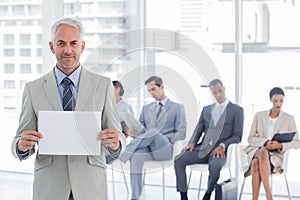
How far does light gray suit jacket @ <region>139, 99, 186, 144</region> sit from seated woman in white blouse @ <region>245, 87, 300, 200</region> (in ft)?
5.12

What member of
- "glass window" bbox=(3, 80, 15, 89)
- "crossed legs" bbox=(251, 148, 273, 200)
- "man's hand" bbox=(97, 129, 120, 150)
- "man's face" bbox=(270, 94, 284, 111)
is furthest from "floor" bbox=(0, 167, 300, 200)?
"man's hand" bbox=(97, 129, 120, 150)

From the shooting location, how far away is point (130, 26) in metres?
6.39

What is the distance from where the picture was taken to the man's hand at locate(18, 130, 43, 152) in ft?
6.28

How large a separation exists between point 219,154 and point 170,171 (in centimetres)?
81

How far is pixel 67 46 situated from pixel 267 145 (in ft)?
11.5

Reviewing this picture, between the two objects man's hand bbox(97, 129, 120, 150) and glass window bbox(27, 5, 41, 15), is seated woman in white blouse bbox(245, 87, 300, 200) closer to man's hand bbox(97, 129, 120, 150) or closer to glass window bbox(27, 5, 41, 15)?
glass window bbox(27, 5, 41, 15)

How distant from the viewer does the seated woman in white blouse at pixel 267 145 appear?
16.7ft

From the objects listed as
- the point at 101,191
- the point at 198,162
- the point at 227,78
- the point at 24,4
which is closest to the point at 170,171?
the point at 198,162

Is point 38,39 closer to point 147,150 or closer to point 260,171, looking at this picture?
point 260,171

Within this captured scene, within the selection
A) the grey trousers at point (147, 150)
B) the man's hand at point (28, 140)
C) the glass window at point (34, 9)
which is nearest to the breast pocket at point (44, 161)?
the man's hand at point (28, 140)

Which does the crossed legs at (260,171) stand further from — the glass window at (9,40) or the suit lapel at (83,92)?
the suit lapel at (83,92)

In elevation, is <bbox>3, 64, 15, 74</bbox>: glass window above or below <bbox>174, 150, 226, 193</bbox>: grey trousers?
above

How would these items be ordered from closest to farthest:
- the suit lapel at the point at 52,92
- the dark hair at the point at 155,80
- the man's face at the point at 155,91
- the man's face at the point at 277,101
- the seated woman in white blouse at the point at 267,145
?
the suit lapel at the point at 52,92 → the dark hair at the point at 155,80 → the man's face at the point at 155,91 → the seated woman in white blouse at the point at 267,145 → the man's face at the point at 277,101

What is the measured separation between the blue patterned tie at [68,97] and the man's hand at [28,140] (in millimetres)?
161
